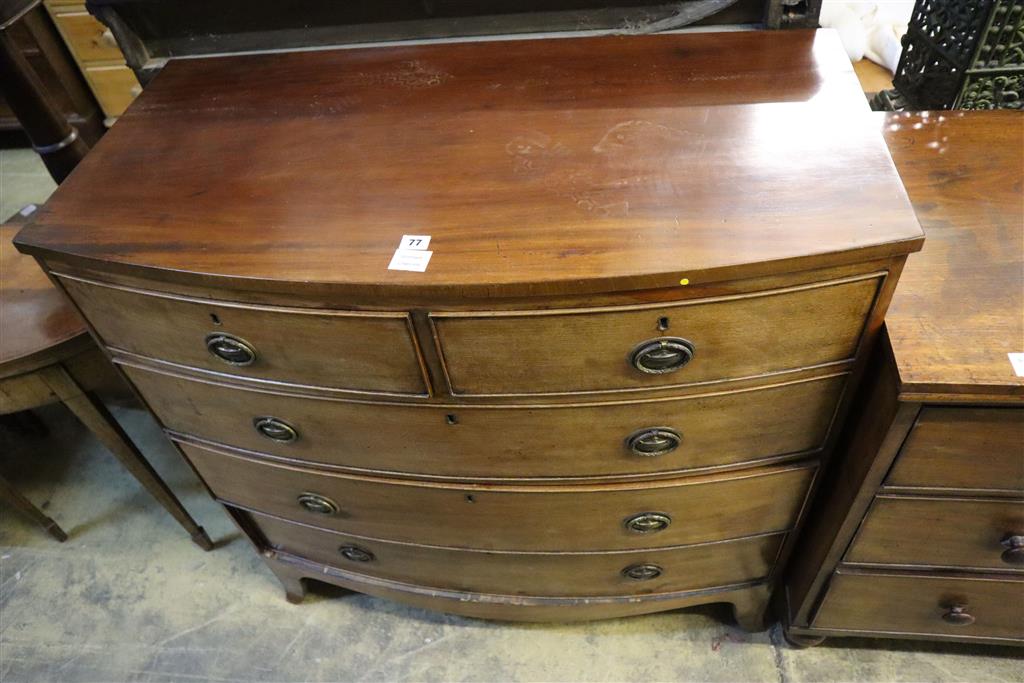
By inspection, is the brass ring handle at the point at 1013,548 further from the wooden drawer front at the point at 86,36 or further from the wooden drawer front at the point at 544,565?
the wooden drawer front at the point at 86,36

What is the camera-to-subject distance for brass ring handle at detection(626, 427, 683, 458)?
90 centimetres

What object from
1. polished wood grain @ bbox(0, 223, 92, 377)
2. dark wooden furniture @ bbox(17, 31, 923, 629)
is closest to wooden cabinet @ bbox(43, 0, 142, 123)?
polished wood grain @ bbox(0, 223, 92, 377)

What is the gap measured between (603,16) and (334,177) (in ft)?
1.62

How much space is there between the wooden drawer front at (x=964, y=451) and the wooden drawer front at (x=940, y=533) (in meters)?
0.05

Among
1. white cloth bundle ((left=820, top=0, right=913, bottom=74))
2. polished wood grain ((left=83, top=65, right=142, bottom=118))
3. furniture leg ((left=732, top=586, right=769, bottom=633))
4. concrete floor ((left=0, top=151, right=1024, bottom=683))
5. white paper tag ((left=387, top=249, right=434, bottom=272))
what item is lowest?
concrete floor ((left=0, top=151, right=1024, bottom=683))

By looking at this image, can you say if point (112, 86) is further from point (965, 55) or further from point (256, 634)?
point (965, 55)

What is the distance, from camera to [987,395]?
765 mm

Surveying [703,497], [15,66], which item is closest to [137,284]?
[15,66]

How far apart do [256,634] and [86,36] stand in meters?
2.08

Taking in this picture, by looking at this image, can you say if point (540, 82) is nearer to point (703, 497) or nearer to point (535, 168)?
point (535, 168)

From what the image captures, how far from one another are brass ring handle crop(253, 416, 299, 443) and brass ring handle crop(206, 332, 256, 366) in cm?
13

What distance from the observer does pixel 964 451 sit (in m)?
0.86

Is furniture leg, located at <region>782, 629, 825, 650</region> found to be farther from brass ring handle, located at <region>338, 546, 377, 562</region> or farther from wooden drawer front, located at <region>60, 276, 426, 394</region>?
wooden drawer front, located at <region>60, 276, 426, 394</region>

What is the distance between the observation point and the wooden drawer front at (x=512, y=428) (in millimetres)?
873
